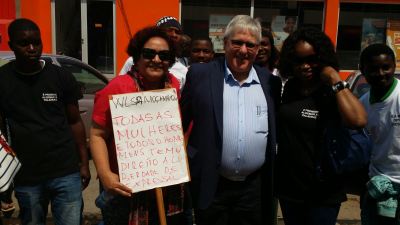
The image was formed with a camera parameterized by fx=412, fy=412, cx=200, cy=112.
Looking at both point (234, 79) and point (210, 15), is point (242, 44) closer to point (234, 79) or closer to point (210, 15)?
point (234, 79)

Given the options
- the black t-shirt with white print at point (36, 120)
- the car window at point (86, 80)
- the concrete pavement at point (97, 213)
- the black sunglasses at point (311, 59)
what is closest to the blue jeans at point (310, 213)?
the black sunglasses at point (311, 59)

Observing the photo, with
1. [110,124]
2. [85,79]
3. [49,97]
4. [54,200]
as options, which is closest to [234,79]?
[110,124]

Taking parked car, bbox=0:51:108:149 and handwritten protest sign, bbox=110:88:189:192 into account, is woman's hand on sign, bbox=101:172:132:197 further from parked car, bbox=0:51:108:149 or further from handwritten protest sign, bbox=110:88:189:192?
parked car, bbox=0:51:108:149

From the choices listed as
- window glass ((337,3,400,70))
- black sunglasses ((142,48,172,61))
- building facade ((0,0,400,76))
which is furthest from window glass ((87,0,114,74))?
black sunglasses ((142,48,172,61))

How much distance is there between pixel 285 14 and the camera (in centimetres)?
1120

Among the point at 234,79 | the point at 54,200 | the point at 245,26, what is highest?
the point at 245,26

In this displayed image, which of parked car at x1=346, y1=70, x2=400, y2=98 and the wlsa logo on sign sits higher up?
the wlsa logo on sign

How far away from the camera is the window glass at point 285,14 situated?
439 inches

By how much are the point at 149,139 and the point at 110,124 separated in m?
0.25

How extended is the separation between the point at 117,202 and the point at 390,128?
1797mm

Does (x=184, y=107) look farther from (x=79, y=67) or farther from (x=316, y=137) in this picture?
(x=79, y=67)

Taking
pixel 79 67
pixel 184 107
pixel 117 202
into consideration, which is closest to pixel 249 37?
pixel 184 107

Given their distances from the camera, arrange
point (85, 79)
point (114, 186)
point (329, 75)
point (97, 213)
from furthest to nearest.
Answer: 1. point (85, 79)
2. point (97, 213)
3. point (329, 75)
4. point (114, 186)

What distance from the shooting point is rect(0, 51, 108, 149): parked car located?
609 centimetres
